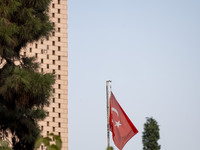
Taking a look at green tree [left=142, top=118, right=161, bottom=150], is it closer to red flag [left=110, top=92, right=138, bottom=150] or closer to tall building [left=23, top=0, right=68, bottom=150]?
tall building [left=23, top=0, right=68, bottom=150]

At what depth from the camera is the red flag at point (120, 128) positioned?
73.0ft

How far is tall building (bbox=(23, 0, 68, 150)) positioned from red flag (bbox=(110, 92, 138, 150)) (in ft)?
257

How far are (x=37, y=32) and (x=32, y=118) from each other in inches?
173

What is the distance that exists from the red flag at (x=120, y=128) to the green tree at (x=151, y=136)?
2797 inches

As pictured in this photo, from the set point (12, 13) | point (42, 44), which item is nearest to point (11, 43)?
point (12, 13)

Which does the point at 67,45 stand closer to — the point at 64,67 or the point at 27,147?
the point at 64,67

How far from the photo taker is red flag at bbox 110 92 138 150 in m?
22.2

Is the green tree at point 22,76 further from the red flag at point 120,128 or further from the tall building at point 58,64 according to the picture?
the tall building at point 58,64

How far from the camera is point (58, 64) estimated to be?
10562 centimetres

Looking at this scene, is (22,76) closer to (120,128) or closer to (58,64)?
(120,128)

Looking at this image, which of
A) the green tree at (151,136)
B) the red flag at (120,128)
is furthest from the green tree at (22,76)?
the green tree at (151,136)

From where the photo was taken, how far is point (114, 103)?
24.1 meters

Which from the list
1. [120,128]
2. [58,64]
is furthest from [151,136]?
[120,128]

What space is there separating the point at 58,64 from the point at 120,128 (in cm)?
8353
